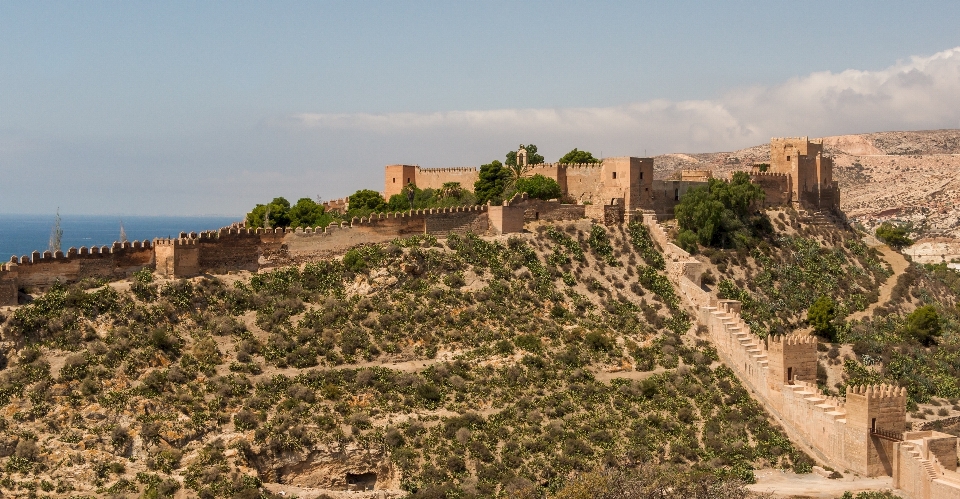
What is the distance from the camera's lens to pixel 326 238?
Result: 38.6 metres

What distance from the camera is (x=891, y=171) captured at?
387 ft

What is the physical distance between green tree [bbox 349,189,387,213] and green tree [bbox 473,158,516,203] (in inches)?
162

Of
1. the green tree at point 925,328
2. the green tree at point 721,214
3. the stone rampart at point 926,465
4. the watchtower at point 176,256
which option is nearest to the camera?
the stone rampart at point 926,465

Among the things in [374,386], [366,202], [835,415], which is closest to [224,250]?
[374,386]

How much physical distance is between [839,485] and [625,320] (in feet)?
32.2

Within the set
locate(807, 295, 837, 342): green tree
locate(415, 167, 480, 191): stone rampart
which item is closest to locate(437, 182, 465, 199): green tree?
locate(415, 167, 480, 191): stone rampart

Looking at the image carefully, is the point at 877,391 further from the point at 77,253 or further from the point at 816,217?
the point at 77,253

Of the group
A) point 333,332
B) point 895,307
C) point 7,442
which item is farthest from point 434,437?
point 895,307

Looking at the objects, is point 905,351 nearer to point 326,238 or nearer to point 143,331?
point 326,238

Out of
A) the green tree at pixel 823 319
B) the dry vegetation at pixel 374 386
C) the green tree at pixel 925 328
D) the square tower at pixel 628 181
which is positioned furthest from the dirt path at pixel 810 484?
the square tower at pixel 628 181

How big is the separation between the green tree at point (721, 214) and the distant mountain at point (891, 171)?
45966 mm

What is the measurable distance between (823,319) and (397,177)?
20.1 metres

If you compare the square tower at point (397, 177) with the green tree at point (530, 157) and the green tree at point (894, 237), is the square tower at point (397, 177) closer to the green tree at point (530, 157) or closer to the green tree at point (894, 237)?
the green tree at point (530, 157)

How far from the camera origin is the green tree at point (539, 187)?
45000mm
